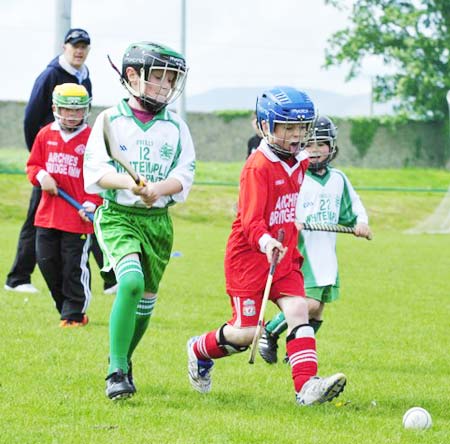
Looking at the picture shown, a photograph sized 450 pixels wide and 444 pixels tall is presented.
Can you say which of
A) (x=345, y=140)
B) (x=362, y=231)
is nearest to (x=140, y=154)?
(x=362, y=231)

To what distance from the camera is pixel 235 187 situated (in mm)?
27281

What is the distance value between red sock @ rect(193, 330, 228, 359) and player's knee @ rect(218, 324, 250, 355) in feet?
0.15

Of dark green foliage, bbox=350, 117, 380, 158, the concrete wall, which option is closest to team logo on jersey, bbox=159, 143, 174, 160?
the concrete wall

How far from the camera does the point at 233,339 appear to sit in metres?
6.06

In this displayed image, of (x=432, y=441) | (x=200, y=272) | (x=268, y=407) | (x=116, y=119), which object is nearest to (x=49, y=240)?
(x=116, y=119)

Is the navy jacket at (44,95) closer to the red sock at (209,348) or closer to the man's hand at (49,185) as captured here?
the man's hand at (49,185)

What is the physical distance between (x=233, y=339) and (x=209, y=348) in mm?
203

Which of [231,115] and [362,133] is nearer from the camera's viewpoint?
[231,115]

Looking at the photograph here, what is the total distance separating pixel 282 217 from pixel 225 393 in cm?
105

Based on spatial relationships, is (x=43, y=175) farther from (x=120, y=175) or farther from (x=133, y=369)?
(x=120, y=175)

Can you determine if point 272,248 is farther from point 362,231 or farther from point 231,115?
point 231,115

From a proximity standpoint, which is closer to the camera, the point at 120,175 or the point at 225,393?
the point at 120,175

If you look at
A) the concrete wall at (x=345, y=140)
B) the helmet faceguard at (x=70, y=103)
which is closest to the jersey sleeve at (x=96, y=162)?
the helmet faceguard at (x=70, y=103)

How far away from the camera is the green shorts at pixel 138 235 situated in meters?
5.92
